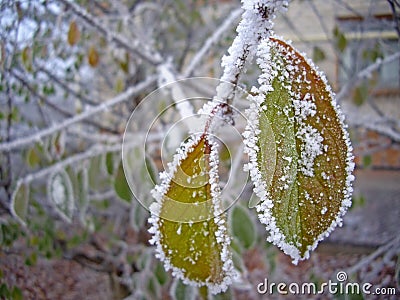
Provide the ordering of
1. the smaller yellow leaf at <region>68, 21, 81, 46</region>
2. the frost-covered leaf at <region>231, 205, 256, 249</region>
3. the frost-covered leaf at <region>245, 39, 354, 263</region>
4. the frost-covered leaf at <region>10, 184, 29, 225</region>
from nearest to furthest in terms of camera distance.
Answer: the frost-covered leaf at <region>245, 39, 354, 263</region>
the frost-covered leaf at <region>231, 205, 256, 249</region>
the frost-covered leaf at <region>10, 184, 29, 225</region>
the smaller yellow leaf at <region>68, 21, 81, 46</region>

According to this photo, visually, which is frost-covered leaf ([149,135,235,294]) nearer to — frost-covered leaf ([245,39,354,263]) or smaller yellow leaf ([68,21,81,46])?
frost-covered leaf ([245,39,354,263])

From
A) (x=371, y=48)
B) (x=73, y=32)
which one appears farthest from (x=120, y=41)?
(x=371, y=48)

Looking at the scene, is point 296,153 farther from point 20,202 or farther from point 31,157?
point 31,157

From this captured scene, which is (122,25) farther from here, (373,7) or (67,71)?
(373,7)

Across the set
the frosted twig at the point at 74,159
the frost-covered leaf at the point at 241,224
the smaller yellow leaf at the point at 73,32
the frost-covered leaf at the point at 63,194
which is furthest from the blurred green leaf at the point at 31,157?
the frost-covered leaf at the point at 241,224

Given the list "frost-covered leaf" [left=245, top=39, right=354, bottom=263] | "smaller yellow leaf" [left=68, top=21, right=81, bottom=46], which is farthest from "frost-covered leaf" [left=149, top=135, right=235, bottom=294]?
"smaller yellow leaf" [left=68, top=21, right=81, bottom=46]

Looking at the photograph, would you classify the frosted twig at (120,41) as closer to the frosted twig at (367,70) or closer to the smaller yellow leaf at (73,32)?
the smaller yellow leaf at (73,32)

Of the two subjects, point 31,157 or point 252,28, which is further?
point 31,157

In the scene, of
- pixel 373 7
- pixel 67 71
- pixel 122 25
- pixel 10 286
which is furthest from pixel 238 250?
pixel 67 71
